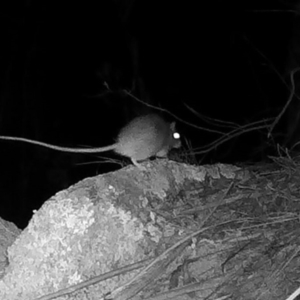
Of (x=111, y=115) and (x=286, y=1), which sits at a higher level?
(x=286, y=1)

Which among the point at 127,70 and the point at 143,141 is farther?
the point at 127,70

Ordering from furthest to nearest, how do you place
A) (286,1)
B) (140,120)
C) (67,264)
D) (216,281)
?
(286,1) < (140,120) < (67,264) < (216,281)

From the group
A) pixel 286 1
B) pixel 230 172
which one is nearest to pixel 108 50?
pixel 286 1

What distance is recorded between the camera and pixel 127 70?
3.76 m

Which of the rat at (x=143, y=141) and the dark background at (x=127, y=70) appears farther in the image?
the dark background at (x=127, y=70)

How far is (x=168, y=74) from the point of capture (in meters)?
3.74

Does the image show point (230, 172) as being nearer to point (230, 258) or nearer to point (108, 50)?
point (230, 258)

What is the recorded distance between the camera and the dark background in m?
3.54

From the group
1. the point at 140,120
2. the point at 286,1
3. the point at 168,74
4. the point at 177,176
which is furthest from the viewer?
the point at 168,74

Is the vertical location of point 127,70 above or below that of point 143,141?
below

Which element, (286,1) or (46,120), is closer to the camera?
(286,1)

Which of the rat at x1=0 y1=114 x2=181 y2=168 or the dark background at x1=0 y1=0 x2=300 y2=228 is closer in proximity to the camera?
the rat at x1=0 y1=114 x2=181 y2=168

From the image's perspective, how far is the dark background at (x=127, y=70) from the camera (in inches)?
139

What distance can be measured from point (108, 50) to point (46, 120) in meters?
0.54
